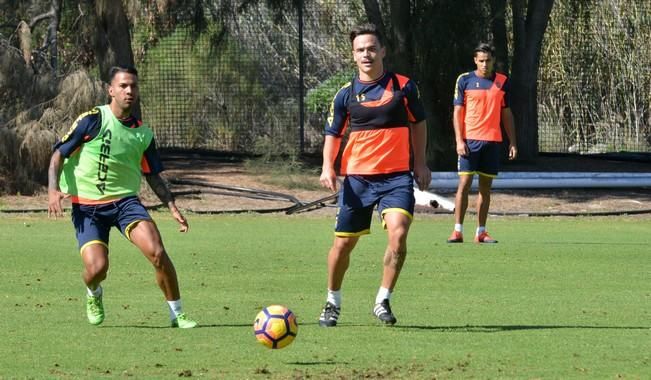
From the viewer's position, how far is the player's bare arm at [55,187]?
29.2 ft

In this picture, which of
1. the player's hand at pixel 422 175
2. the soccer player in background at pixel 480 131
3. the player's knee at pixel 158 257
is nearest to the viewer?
the player's knee at pixel 158 257

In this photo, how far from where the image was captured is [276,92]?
1052 inches

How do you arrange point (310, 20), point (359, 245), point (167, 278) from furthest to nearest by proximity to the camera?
point (310, 20) → point (359, 245) → point (167, 278)

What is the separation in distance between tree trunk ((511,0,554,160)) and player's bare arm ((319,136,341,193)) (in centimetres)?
1542

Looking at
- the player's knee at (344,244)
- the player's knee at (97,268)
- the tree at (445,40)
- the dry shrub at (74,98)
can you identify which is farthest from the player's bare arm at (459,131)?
the tree at (445,40)

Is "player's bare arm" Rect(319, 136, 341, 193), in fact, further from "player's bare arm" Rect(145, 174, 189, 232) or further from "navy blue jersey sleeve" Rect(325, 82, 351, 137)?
"player's bare arm" Rect(145, 174, 189, 232)

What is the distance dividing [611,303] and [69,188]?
4.49 metres

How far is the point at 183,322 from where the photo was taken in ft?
29.2

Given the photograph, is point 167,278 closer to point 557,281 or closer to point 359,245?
point 557,281

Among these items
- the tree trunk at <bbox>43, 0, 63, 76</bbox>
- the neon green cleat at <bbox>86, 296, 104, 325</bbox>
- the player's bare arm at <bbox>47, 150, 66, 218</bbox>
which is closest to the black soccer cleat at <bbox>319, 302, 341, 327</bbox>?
the neon green cleat at <bbox>86, 296, 104, 325</bbox>

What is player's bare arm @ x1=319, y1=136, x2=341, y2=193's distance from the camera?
8.95 meters

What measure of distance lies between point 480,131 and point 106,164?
274 inches

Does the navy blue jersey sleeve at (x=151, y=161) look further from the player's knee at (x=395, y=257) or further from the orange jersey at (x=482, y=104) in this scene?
the orange jersey at (x=482, y=104)

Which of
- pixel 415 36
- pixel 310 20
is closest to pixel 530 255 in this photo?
pixel 415 36
